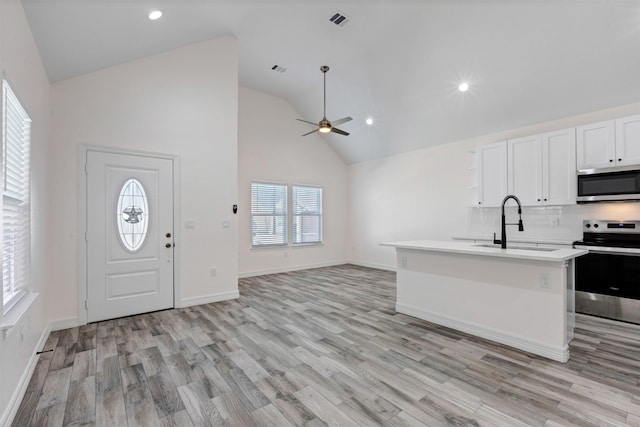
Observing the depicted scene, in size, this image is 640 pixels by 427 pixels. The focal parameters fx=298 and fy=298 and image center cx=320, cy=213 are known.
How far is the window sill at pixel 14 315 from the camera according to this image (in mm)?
1881

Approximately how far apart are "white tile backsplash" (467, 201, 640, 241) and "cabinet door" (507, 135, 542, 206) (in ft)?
1.04

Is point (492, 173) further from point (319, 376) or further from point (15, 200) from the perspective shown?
point (15, 200)

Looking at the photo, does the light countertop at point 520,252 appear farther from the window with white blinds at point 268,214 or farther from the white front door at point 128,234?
the window with white blinds at point 268,214

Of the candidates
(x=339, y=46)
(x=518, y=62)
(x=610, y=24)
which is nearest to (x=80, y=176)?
(x=339, y=46)

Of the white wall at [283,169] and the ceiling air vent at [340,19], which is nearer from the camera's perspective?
the ceiling air vent at [340,19]

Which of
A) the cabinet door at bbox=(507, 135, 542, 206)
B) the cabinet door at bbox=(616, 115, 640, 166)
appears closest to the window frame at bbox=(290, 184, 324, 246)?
the cabinet door at bbox=(507, 135, 542, 206)

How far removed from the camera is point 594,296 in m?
3.85

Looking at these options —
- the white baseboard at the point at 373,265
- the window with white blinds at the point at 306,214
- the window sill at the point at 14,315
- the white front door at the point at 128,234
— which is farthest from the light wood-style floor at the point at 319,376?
the window with white blinds at the point at 306,214

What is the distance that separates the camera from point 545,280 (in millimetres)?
2758

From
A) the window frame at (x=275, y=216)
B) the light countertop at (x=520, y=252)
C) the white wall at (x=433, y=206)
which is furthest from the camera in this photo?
the window frame at (x=275, y=216)

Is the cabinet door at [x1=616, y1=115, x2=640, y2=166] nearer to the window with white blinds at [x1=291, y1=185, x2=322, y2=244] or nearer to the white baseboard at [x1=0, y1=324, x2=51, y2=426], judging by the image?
the window with white blinds at [x1=291, y1=185, x2=322, y2=244]

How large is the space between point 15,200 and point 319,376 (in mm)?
2827

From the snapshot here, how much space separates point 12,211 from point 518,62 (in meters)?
5.80

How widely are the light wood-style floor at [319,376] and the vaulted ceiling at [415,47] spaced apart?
308 cm
